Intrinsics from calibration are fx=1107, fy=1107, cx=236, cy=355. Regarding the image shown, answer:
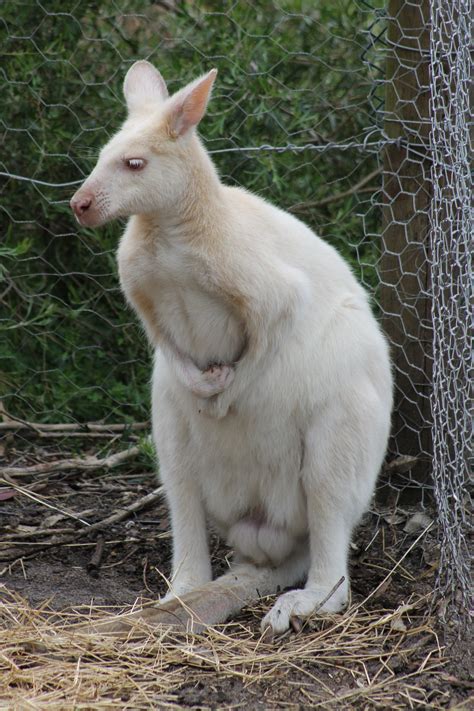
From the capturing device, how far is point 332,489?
360 cm

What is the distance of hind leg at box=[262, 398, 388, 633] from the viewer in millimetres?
3590

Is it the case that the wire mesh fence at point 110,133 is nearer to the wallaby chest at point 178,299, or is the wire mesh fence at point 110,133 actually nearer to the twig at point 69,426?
the twig at point 69,426

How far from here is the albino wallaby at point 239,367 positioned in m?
3.38

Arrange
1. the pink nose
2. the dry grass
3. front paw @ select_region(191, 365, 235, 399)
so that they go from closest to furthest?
the dry grass < the pink nose < front paw @ select_region(191, 365, 235, 399)

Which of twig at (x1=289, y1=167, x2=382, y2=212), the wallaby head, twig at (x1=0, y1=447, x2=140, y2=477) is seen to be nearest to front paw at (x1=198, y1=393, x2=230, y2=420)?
the wallaby head

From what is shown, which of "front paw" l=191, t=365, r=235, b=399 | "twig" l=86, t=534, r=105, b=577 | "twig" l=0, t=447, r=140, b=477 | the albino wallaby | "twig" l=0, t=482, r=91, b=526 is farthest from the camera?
"twig" l=0, t=447, r=140, b=477

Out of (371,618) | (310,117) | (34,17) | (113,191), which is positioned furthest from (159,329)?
(34,17)

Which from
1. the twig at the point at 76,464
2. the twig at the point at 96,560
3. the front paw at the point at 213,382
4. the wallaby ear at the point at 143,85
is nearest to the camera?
the front paw at the point at 213,382

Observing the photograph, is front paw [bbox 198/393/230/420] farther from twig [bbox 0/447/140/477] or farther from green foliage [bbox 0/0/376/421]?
green foliage [bbox 0/0/376/421]

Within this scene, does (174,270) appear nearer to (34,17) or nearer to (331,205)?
(331,205)

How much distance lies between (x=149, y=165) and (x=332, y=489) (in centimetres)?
119

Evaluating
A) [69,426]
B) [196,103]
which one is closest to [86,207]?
[196,103]

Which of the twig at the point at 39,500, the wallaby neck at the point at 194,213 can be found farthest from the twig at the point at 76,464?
the wallaby neck at the point at 194,213

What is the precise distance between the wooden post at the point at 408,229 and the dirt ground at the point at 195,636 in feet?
1.30
